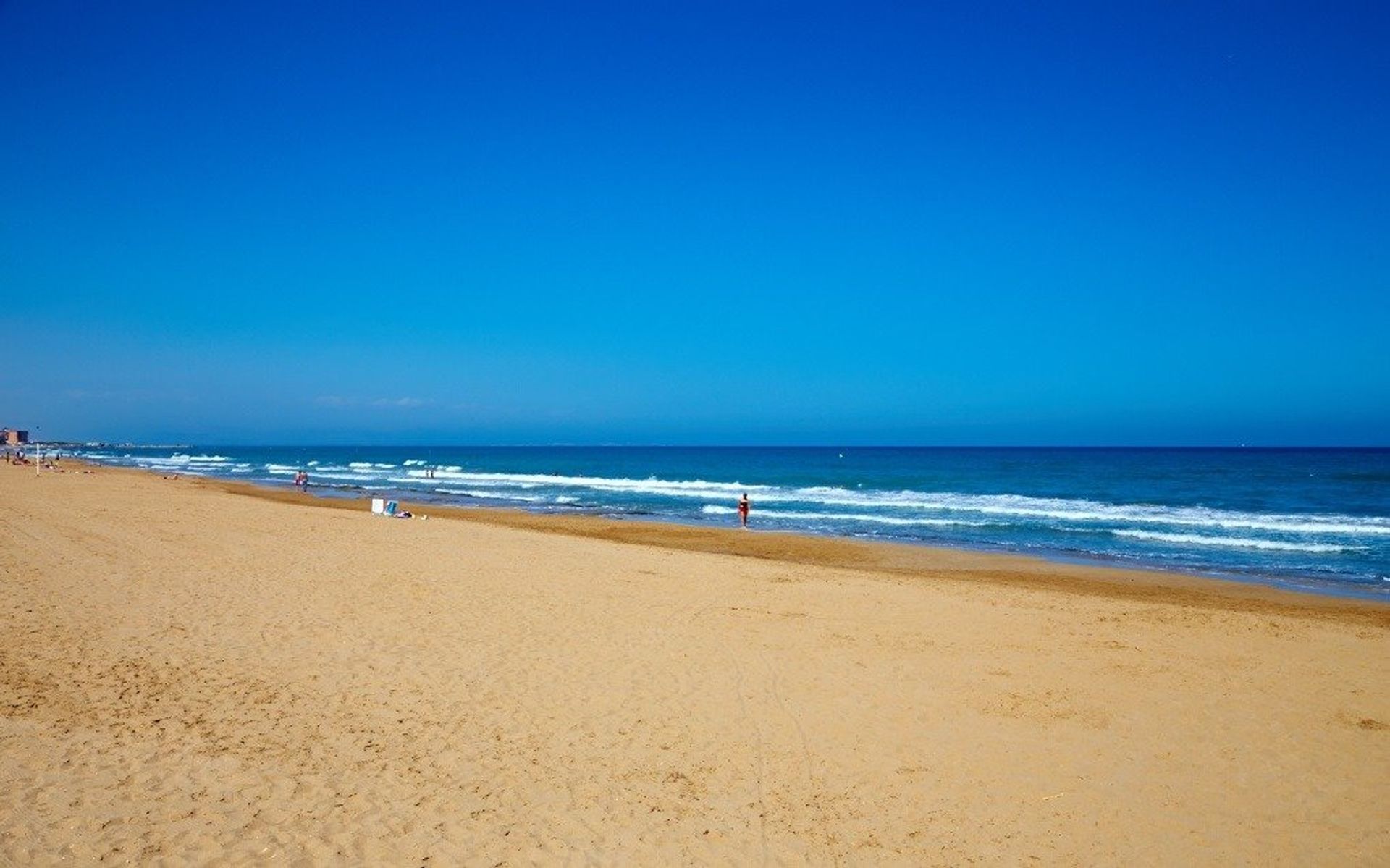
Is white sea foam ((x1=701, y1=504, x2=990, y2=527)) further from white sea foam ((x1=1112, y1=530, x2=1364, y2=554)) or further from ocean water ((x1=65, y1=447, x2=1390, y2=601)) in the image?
white sea foam ((x1=1112, y1=530, x2=1364, y2=554))

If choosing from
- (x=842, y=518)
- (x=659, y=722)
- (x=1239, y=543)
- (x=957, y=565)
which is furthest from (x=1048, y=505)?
(x=659, y=722)

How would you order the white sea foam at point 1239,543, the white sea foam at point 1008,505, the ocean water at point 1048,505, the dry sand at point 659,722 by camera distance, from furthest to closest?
the white sea foam at point 1008,505
the white sea foam at point 1239,543
the ocean water at point 1048,505
the dry sand at point 659,722

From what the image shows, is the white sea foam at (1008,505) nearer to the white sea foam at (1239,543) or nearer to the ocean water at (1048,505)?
the ocean water at (1048,505)

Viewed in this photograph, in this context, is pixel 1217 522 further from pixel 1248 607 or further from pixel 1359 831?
pixel 1359 831

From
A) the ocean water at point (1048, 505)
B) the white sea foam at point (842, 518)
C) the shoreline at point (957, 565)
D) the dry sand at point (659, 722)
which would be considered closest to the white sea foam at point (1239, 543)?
the ocean water at point (1048, 505)

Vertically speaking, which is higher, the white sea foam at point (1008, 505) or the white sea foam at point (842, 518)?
the white sea foam at point (1008, 505)

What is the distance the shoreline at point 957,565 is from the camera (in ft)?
49.5

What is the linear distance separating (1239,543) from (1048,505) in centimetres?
1241

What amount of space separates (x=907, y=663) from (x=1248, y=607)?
8.54 metres

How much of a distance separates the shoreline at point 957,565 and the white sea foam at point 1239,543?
6.15 m

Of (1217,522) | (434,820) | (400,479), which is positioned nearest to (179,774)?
(434,820)

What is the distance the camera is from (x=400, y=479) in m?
58.4

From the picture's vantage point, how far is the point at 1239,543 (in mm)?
23812

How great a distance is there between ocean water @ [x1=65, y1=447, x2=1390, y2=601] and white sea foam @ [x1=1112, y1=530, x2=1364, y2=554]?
8cm
